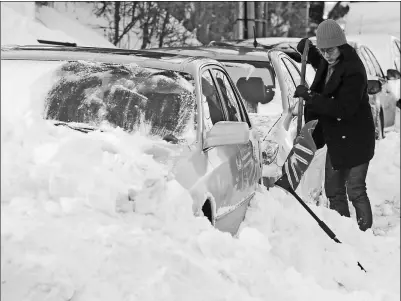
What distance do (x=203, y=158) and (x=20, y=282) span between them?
66.4 inches

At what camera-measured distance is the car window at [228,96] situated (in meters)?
5.70

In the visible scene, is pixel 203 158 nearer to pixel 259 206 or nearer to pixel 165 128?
pixel 165 128

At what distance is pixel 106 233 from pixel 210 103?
2.03 meters

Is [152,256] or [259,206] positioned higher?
[152,256]

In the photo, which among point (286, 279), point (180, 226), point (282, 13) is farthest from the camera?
point (282, 13)

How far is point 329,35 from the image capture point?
640 cm

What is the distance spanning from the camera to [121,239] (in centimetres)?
339

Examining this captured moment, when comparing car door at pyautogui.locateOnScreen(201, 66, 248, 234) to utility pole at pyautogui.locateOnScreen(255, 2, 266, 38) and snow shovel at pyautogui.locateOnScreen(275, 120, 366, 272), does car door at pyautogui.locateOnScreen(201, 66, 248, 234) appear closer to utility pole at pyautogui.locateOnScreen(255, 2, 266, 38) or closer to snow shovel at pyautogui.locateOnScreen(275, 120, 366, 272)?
snow shovel at pyautogui.locateOnScreen(275, 120, 366, 272)

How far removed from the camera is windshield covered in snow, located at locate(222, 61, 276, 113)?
26.1 ft

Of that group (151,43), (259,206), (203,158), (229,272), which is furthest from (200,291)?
(151,43)

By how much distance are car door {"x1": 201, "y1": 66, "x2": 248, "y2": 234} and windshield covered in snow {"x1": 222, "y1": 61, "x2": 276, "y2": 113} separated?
238 centimetres

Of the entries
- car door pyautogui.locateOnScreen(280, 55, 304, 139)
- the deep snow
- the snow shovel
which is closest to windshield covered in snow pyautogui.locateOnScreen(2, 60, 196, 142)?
the deep snow

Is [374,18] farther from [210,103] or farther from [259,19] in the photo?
[210,103]

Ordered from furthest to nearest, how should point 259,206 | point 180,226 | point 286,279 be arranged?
point 259,206 → point 286,279 → point 180,226
